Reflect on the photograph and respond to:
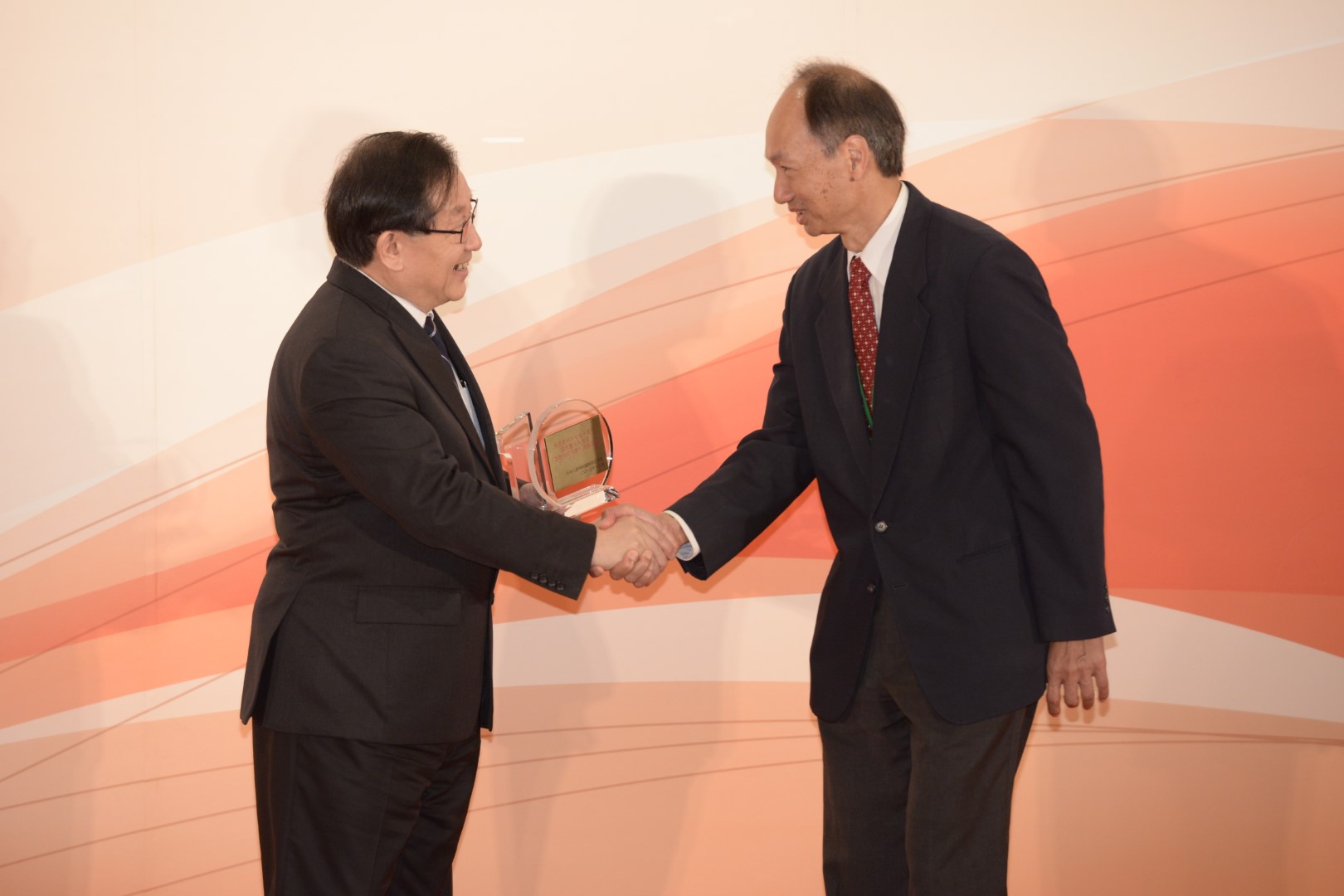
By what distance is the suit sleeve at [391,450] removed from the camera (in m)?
1.98

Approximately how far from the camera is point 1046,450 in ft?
6.40

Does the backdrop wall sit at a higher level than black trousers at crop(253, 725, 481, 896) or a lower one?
higher

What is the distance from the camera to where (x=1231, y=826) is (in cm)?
297

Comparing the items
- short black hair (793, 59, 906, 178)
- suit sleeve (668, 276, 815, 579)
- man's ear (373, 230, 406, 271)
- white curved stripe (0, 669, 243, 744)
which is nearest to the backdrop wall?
white curved stripe (0, 669, 243, 744)

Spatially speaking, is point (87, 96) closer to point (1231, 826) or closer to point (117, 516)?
point (117, 516)

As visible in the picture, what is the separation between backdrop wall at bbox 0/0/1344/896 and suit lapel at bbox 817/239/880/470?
651 mm

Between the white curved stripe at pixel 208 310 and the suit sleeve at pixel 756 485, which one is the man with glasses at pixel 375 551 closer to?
the suit sleeve at pixel 756 485

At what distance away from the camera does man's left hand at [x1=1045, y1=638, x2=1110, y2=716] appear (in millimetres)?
2016

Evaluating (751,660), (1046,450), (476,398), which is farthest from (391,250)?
(751,660)

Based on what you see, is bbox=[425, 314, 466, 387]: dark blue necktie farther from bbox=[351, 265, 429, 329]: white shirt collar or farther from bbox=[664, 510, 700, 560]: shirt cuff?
bbox=[664, 510, 700, 560]: shirt cuff

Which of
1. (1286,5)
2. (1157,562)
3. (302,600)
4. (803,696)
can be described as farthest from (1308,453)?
(302,600)

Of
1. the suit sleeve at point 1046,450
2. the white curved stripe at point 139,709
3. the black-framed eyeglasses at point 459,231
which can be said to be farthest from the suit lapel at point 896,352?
the white curved stripe at point 139,709

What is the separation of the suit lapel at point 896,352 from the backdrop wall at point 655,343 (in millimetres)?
829

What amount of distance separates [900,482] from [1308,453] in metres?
1.52
